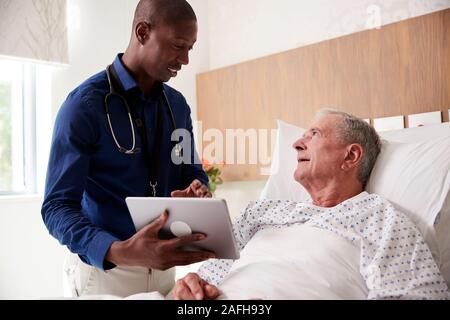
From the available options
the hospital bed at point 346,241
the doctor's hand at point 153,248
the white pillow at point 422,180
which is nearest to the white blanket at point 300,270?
the hospital bed at point 346,241

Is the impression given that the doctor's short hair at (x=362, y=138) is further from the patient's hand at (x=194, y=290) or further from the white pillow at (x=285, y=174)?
the patient's hand at (x=194, y=290)

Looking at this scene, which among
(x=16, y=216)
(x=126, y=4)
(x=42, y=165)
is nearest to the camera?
(x=16, y=216)

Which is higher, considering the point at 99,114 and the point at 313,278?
the point at 99,114

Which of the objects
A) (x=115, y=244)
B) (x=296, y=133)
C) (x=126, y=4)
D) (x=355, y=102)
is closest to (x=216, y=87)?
(x=126, y=4)

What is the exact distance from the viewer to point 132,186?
1.35 m

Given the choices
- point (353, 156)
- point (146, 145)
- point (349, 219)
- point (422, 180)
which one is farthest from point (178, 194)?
point (422, 180)

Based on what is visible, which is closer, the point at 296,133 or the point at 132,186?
the point at 132,186

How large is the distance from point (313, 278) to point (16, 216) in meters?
1.87

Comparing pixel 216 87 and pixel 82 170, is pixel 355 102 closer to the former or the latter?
pixel 216 87

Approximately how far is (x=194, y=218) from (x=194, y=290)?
0.55 ft

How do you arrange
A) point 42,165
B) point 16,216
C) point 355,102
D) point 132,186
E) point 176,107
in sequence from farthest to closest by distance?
point 42,165 < point 16,216 < point 355,102 < point 176,107 < point 132,186

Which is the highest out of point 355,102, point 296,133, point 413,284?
point 355,102

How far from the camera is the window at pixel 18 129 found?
8.24 feet

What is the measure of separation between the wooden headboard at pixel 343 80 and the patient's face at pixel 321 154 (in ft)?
Result: 2.10
